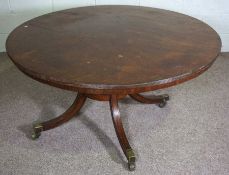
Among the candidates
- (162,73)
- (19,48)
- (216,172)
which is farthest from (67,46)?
(216,172)

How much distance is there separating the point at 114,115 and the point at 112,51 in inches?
16.8

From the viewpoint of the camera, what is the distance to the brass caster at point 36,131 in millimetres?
1565

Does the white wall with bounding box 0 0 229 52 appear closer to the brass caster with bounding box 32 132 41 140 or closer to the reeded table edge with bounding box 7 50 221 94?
the brass caster with bounding box 32 132 41 140

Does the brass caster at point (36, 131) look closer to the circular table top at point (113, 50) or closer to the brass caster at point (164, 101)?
the circular table top at point (113, 50)

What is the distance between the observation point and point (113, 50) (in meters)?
1.20

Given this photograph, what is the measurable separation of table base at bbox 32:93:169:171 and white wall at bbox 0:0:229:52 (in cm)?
92

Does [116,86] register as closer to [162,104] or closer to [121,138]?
[121,138]

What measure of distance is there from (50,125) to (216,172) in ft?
3.01

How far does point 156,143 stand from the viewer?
5.16ft

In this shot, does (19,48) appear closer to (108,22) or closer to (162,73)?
(108,22)

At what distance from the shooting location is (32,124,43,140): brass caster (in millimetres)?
1565

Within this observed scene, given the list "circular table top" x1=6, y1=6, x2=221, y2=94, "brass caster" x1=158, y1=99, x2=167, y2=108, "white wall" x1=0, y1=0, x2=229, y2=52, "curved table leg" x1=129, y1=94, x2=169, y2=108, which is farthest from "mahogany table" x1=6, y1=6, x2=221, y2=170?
"white wall" x1=0, y1=0, x2=229, y2=52

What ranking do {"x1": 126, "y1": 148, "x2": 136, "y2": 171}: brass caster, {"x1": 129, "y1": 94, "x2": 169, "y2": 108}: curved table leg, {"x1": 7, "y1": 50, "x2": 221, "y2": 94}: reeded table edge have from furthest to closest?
{"x1": 129, "y1": 94, "x2": 169, "y2": 108}: curved table leg, {"x1": 126, "y1": 148, "x2": 136, "y2": 171}: brass caster, {"x1": 7, "y1": 50, "x2": 221, "y2": 94}: reeded table edge

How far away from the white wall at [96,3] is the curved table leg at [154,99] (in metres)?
0.90
